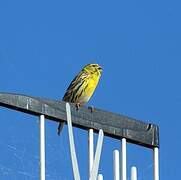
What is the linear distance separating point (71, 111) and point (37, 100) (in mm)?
580

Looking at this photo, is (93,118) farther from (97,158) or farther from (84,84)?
(84,84)

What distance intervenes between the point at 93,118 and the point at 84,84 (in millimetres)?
7296

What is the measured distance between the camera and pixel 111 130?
1759 centimetres

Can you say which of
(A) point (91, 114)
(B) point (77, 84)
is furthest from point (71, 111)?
(B) point (77, 84)

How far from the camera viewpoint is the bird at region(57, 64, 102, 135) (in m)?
24.1

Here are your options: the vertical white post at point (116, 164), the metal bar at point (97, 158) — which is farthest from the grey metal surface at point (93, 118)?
the vertical white post at point (116, 164)

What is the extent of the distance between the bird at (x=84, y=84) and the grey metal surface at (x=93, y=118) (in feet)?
19.0

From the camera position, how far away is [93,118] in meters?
17.4

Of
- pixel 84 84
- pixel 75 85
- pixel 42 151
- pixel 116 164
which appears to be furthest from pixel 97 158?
pixel 84 84

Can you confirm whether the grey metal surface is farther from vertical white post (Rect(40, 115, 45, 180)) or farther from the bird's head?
the bird's head

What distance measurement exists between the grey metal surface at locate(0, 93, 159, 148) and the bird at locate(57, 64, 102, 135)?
19.0ft

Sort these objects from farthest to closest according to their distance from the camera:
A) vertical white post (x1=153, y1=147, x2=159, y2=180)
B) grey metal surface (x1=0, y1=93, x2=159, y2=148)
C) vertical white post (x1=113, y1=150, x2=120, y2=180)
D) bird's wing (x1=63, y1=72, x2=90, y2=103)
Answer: bird's wing (x1=63, y1=72, x2=90, y2=103) < vertical white post (x1=153, y1=147, x2=159, y2=180) < vertical white post (x1=113, y1=150, x2=120, y2=180) < grey metal surface (x1=0, y1=93, x2=159, y2=148)

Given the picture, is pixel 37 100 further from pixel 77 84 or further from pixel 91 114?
pixel 77 84

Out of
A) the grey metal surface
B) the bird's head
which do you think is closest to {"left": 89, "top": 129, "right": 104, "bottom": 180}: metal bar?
the grey metal surface
